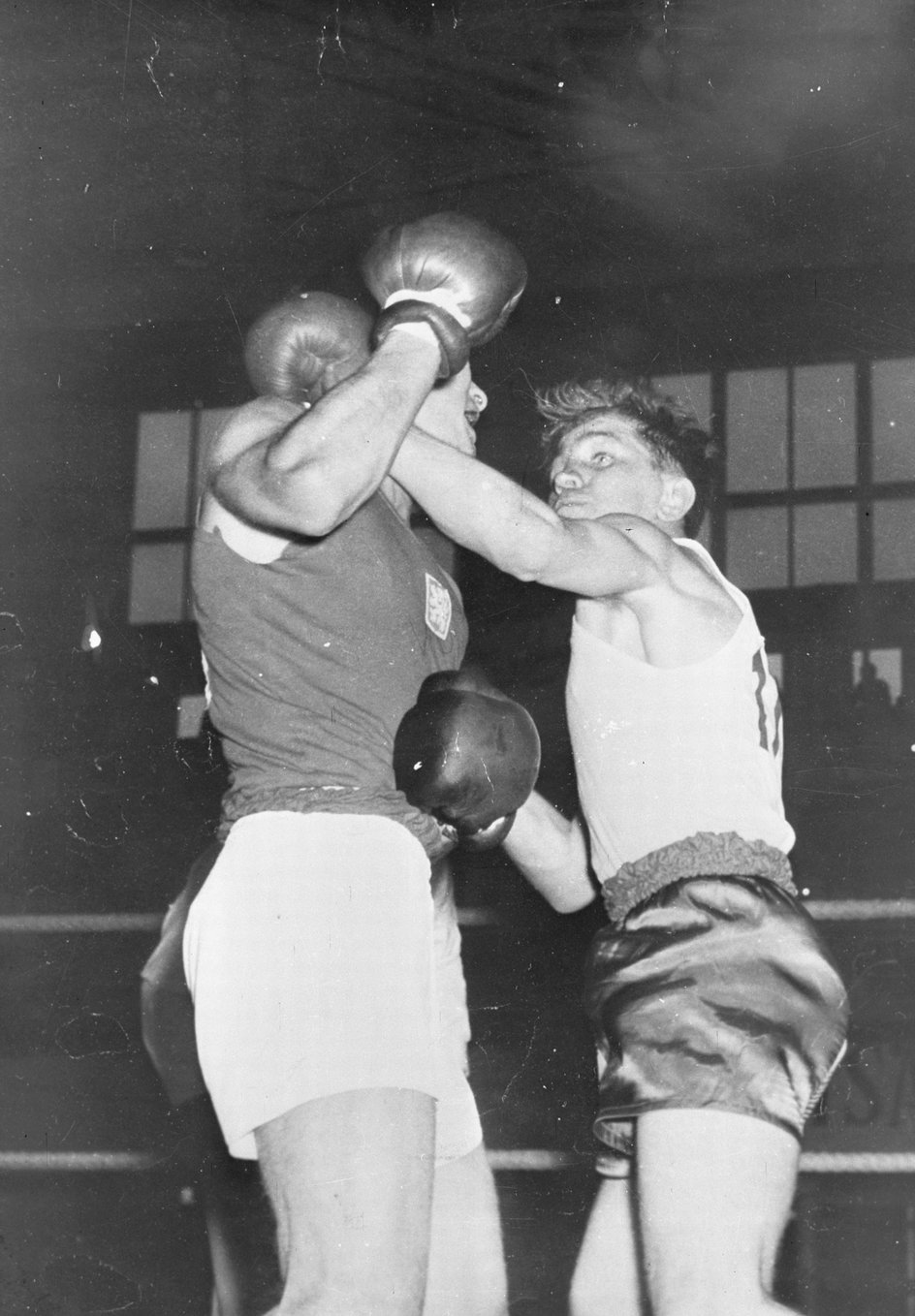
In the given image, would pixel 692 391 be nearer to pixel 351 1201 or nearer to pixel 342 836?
pixel 342 836

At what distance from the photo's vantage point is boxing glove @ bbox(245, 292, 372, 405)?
7.56 feet

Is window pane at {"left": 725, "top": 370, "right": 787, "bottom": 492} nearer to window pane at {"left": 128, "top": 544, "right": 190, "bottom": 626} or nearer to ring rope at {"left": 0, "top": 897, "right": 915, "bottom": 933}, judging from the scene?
ring rope at {"left": 0, "top": 897, "right": 915, "bottom": 933}

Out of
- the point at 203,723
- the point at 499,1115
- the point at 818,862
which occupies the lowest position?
the point at 499,1115

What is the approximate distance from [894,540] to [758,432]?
14.3 inches

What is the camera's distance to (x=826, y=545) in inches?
102

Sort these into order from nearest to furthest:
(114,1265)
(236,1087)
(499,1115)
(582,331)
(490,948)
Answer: (236,1087) < (114,1265) < (499,1115) < (490,948) < (582,331)

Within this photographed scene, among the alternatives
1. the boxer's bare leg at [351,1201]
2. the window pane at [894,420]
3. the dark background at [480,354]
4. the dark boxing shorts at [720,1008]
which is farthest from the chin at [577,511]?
the boxer's bare leg at [351,1201]

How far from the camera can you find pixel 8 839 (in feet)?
7.66

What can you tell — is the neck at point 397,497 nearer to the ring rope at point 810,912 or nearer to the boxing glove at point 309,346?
the boxing glove at point 309,346

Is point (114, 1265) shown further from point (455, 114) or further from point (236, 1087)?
point (455, 114)

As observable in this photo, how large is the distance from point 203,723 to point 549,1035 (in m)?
0.90

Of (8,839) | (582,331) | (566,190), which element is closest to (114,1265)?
(8,839)

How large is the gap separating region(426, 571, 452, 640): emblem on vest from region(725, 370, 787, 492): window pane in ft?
2.45

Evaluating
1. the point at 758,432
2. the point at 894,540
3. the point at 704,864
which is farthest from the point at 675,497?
the point at 704,864
